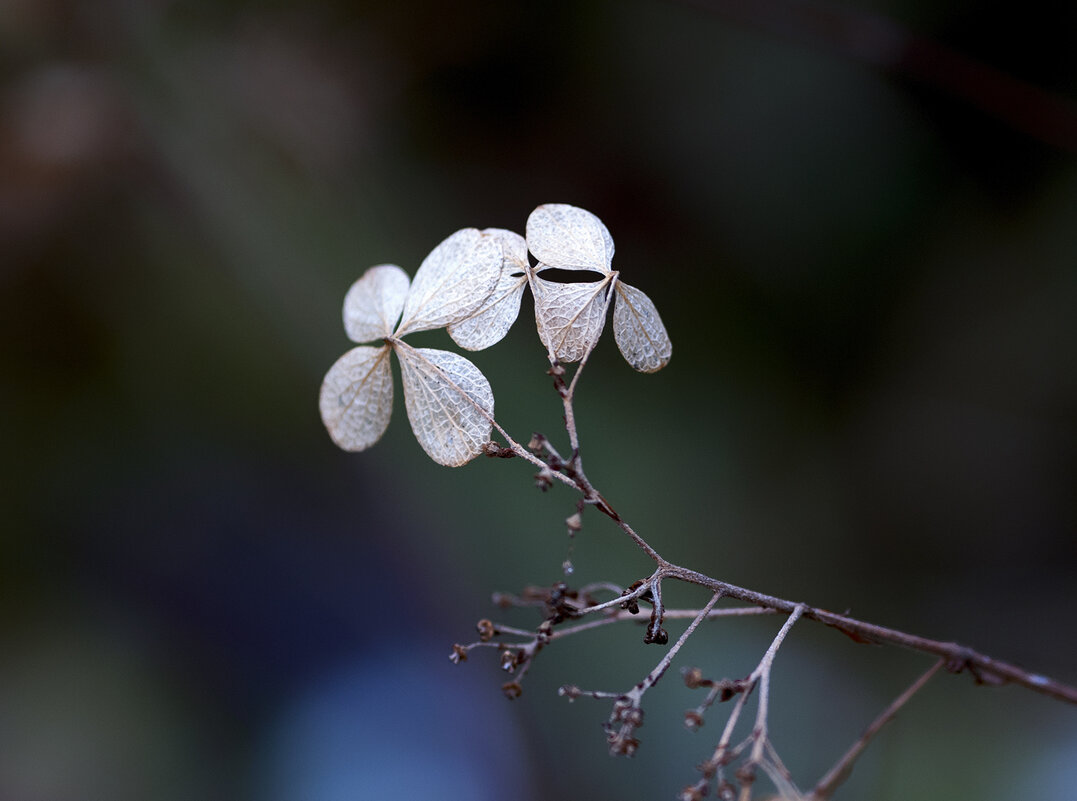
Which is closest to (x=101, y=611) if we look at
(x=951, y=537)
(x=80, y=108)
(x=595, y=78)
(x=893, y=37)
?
(x=80, y=108)

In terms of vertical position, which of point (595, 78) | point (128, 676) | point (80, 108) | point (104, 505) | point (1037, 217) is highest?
point (1037, 217)

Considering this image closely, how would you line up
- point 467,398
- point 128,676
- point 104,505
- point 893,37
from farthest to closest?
point 104,505 < point 128,676 < point 893,37 < point 467,398

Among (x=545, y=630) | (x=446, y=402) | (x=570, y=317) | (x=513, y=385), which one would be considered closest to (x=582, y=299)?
(x=570, y=317)

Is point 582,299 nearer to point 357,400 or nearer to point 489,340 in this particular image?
point 489,340

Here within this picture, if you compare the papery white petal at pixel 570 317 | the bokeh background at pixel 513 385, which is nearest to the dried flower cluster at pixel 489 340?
the papery white petal at pixel 570 317

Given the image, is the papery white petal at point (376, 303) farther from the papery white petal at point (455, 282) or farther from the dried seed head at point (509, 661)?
the dried seed head at point (509, 661)

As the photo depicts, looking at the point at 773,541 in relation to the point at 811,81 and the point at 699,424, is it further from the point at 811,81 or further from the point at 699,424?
the point at 811,81
